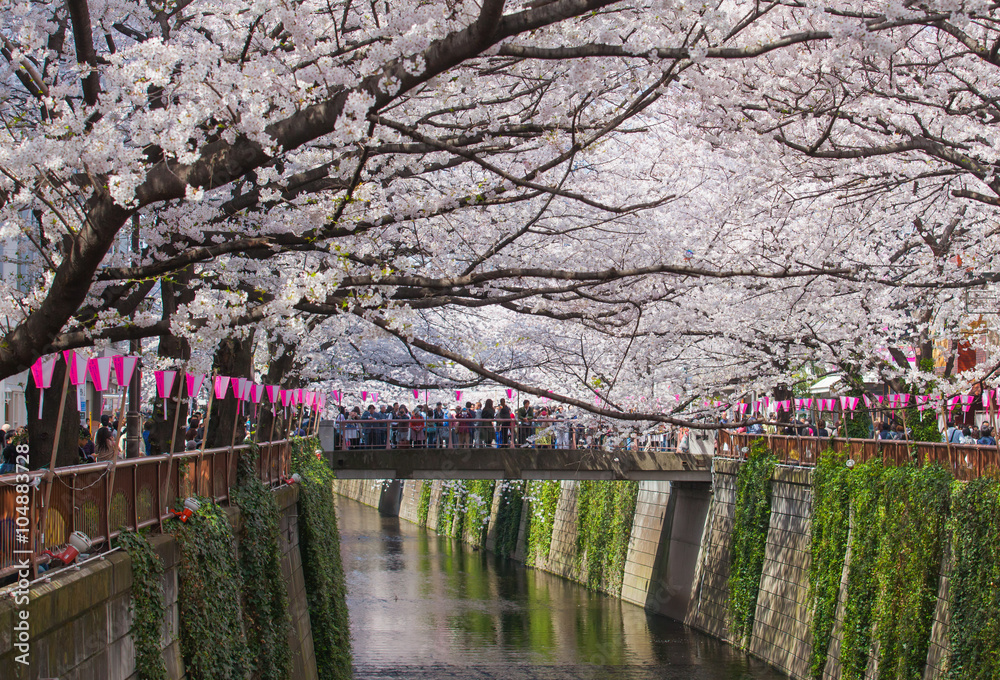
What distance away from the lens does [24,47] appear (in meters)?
9.78

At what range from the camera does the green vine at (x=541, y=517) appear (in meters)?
36.1

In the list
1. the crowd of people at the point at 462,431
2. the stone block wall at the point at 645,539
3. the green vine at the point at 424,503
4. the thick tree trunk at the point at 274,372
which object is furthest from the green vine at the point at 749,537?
the green vine at the point at 424,503

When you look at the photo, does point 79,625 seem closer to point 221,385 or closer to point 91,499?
point 91,499

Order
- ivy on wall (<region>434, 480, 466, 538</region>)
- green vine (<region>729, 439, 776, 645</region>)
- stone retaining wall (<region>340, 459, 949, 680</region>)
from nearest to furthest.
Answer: stone retaining wall (<region>340, 459, 949, 680</region>) → green vine (<region>729, 439, 776, 645</region>) → ivy on wall (<region>434, 480, 466, 538</region>)

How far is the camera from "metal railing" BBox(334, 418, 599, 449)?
28.2 meters

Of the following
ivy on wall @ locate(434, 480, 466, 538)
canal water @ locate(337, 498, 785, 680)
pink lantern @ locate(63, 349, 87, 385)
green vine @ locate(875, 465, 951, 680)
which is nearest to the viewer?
pink lantern @ locate(63, 349, 87, 385)

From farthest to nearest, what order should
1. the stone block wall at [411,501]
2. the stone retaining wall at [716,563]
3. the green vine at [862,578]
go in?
1. the stone block wall at [411,501]
2. the stone retaining wall at [716,563]
3. the green vine at [862,578]

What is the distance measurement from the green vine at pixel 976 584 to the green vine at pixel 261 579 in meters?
9.24

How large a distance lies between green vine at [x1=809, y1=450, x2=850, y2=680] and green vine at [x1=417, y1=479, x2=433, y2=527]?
31.4m

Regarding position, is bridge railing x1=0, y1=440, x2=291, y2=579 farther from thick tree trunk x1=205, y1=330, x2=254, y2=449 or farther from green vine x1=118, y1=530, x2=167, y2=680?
thick tree trunk x1=205, y1=330, x2=254, y2=449

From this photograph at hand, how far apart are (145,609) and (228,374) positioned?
6107mm

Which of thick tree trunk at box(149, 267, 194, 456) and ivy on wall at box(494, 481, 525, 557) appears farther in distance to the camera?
ivy on wall at box(494, 481, 525, 557)

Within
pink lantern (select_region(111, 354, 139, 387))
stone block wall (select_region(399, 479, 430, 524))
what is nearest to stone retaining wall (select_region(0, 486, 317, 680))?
pink lantern (select_region(111, 354, 139, 387))

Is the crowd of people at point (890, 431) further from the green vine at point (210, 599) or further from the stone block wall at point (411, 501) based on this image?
the stone block wall at point (411, 501)
